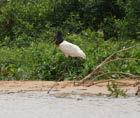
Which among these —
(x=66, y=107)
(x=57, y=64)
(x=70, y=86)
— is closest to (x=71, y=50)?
(x=57, y=64)

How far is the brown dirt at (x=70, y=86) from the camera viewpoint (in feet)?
33.4

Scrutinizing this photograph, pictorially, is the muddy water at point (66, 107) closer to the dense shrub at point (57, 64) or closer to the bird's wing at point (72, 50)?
the dense shrub at point (57, 64)

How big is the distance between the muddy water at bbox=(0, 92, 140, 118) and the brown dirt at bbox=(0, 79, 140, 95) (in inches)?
32.6

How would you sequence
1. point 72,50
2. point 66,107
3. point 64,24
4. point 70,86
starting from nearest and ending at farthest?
point 66,107 < point 70,86 < point 72,50 < point 64,24

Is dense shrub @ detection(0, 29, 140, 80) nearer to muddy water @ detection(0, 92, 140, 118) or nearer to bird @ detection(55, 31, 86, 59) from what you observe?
bird @ detection(55, 31, 86, 59)

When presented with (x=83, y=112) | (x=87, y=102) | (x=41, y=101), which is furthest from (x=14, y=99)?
(x=83, y=112)

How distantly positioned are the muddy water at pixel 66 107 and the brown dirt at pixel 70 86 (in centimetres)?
83

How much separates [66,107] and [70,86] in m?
3.20

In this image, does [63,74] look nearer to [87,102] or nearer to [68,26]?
[87,102]

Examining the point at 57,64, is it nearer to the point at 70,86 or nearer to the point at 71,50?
the point at 71,50

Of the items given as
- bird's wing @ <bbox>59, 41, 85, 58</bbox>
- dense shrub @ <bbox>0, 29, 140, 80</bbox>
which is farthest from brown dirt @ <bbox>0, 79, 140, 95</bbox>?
bird's wing @ <bbox>59, 41, 85, 58</bbox>

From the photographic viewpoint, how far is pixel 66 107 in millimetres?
7703

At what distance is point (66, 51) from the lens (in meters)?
12.7

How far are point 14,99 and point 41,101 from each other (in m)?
0.52
